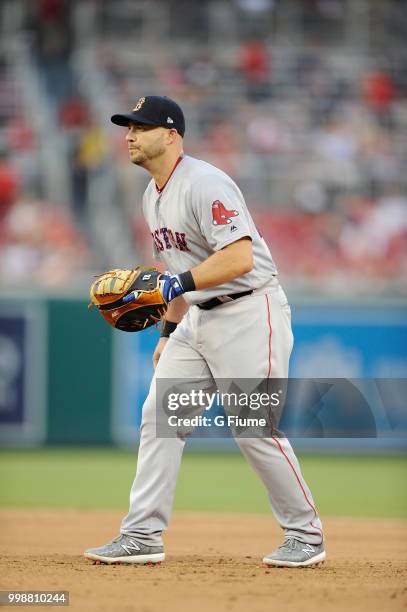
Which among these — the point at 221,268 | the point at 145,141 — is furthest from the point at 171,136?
the point at 221,268

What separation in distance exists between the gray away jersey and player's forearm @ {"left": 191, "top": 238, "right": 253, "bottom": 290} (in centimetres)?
4

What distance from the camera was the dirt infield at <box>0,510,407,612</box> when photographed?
341 centimetres

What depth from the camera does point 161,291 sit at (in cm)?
409

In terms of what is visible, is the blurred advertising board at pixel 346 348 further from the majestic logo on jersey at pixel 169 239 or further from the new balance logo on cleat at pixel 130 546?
the new balance logo on cleat at pixel 130 546

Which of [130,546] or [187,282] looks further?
[130,546]

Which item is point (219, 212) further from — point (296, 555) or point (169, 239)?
point (296, 555)

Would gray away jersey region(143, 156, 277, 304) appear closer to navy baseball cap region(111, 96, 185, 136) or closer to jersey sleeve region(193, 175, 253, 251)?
jersey sleeve region(193, 175, 253, 251)

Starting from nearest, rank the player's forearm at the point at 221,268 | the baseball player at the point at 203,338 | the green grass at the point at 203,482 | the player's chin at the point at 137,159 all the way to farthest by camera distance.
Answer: the player's forearm at the point at 221,268 → the baseball player at the point at 203,338 → the player's chin at the point at 137,159 → the green grass at the point at 203,482

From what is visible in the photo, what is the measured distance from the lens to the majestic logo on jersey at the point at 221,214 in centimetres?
401

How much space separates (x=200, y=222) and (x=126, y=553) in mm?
1256

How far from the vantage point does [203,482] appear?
820 cm

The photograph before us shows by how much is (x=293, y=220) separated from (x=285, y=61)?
2602 millimetres

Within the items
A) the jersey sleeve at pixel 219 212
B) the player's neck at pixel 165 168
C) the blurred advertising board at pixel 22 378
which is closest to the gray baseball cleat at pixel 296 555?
the jersey sleeve at pixel 219 212

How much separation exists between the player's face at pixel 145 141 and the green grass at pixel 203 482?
3.10m
